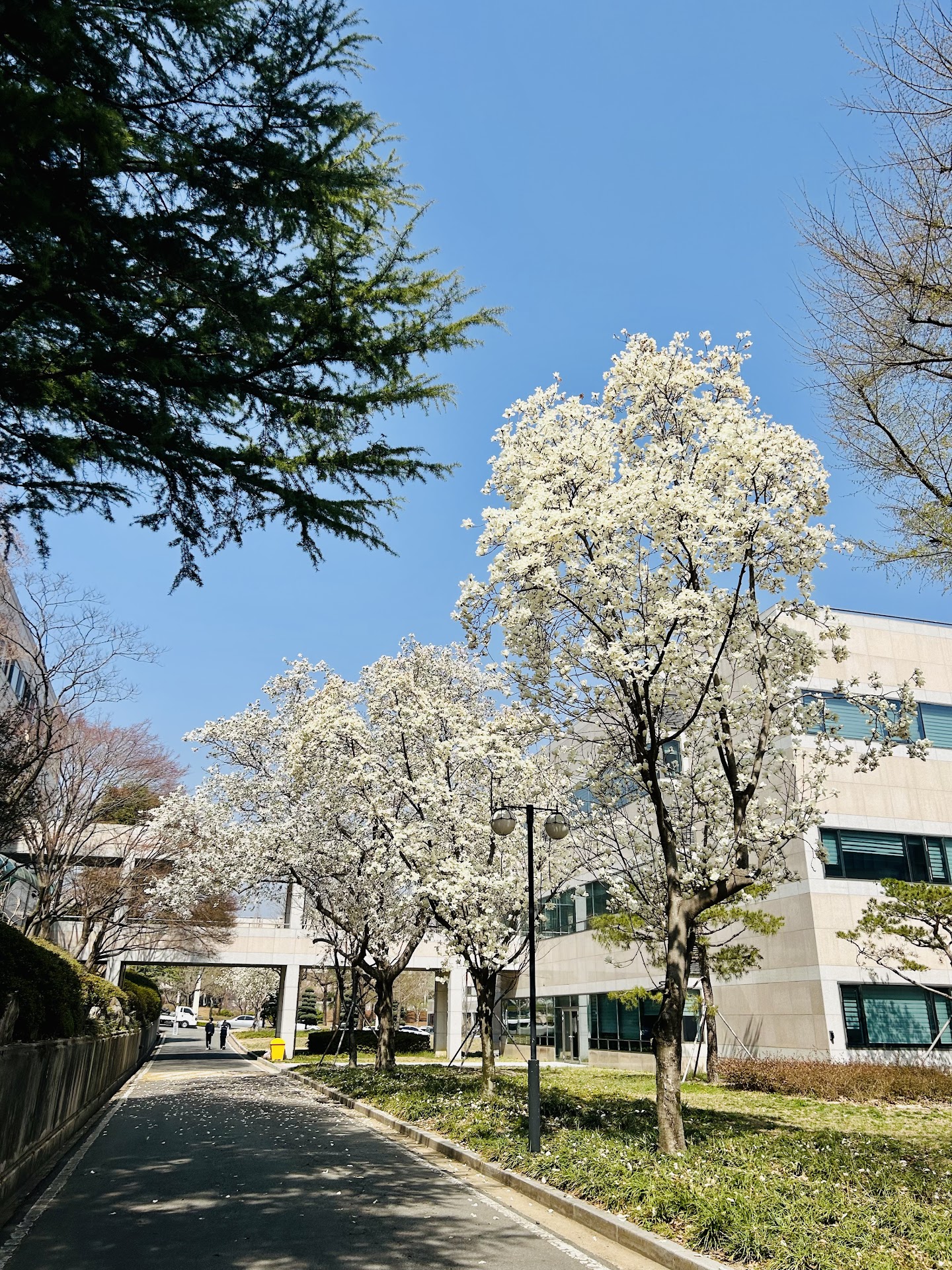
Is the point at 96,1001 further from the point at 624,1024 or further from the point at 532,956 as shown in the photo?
the point at 624,1024

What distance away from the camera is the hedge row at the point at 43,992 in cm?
935

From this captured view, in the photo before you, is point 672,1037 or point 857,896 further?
point 857,896

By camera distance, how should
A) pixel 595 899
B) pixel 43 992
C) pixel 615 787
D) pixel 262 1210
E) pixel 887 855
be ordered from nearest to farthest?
1. pixel 262 1210
2. pixel 43 992
3. pixel 615 787
4. pixel 887 855
5. pixel 595 899

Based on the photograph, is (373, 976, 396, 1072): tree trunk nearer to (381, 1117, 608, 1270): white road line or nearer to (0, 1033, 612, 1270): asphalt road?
(0, 1033, 612, 1270): asphalt road

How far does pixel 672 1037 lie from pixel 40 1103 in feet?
24.8

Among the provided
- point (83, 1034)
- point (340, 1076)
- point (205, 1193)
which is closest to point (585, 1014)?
point (340, 1076)

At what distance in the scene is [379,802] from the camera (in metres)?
18.7

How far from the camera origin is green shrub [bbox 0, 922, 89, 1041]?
9.35 metres

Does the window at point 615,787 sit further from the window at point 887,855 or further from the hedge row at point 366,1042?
the hedge row at point 366,1042

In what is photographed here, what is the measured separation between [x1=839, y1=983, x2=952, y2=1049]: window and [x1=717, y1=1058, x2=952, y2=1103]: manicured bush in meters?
1.23

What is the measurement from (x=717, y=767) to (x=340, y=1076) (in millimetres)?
16990

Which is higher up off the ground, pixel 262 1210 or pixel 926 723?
pixel 926 723

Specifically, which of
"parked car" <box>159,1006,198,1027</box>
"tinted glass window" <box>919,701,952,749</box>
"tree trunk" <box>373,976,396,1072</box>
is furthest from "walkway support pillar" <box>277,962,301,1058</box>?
"parked car" <box>159,1006,198,1027</box>

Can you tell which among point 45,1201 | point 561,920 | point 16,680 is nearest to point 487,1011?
point 45,1201
